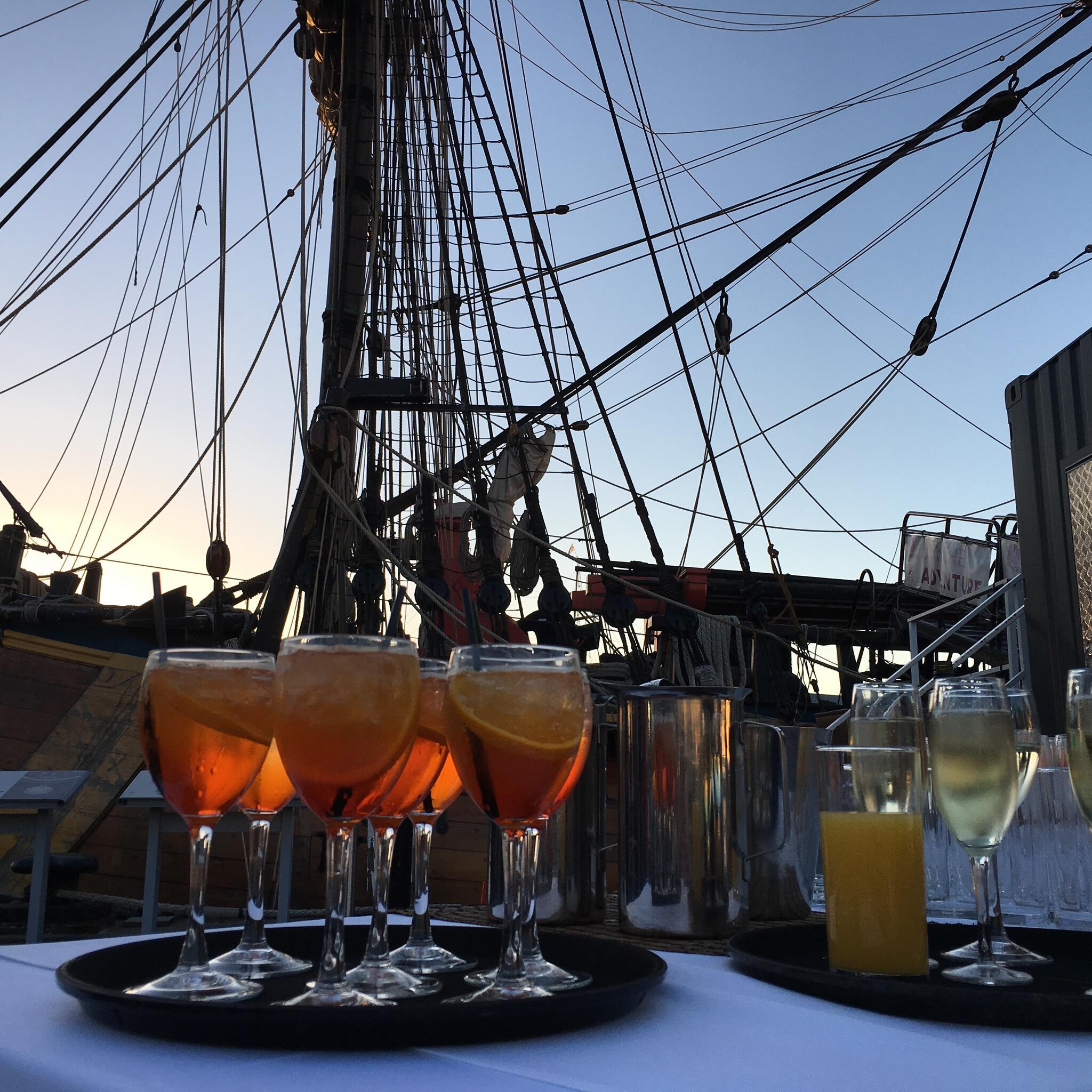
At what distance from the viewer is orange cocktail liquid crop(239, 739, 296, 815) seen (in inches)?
30.8

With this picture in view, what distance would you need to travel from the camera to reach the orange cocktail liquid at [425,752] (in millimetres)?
711

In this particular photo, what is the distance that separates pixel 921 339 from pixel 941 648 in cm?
510

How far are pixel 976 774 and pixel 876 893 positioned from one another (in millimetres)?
114

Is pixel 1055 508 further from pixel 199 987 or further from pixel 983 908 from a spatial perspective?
pixel 199 987

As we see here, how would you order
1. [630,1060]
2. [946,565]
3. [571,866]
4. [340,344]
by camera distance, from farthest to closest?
[946,565], [340,344], [571,866], [630,1060]

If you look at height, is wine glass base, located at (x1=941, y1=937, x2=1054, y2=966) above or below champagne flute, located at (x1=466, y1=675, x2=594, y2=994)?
below

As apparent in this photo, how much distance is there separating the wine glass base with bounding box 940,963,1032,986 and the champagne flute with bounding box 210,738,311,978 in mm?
425

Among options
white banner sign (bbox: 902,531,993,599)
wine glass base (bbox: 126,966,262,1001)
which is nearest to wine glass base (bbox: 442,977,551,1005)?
wine glass base (bbox: 126,966,262,1001)

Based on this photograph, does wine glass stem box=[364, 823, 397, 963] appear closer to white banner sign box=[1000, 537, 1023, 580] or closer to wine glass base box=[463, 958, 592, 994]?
wine glass base box=[463, 958, 592, 994]

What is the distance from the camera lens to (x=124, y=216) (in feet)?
13.5

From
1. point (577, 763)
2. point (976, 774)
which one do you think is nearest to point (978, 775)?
point (976, 774)

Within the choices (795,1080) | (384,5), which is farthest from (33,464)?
(795,1080)

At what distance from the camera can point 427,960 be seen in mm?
708

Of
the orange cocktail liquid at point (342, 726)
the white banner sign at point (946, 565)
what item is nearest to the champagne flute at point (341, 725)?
the orange cocktail liquid at point (342, 726)
